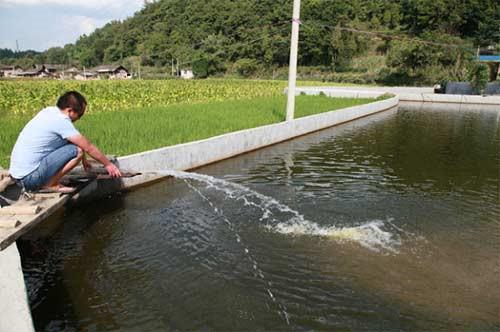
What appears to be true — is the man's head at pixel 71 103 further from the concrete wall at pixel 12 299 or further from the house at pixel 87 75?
the house at pixel 87 75

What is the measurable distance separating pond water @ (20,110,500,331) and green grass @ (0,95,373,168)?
4.83ft

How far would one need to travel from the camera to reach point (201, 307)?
420cm

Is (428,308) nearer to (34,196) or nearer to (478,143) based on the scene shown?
(34,196)

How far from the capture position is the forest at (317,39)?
5159cm

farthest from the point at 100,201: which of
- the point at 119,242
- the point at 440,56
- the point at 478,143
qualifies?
the point at 440,56

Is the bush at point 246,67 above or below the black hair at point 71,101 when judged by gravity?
above

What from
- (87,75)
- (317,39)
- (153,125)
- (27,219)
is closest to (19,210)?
(27,219)

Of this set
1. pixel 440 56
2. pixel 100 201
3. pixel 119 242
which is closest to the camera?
pixel 119 242

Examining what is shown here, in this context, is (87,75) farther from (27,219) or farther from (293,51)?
(27,219)

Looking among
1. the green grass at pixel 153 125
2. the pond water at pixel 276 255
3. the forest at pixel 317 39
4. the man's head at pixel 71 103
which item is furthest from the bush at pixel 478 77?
the man's head at pixel 71 103

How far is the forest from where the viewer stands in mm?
51594

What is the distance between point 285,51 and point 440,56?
32.8 metres

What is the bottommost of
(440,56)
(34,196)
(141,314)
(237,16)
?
(141,314)

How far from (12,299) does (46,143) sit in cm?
216
